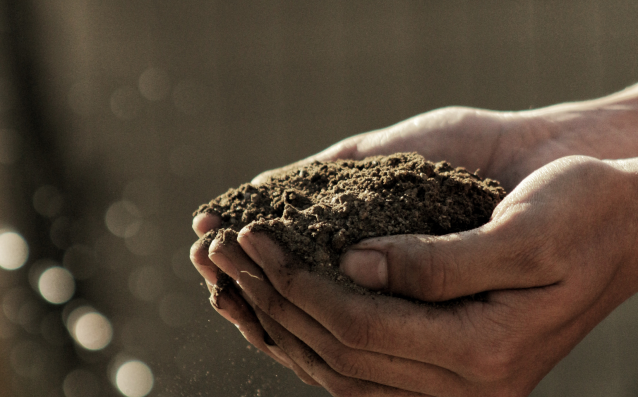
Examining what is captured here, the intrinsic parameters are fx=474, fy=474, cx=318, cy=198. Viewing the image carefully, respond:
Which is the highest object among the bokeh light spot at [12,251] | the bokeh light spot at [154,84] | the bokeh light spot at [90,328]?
the bokeh light spot at [154,84]

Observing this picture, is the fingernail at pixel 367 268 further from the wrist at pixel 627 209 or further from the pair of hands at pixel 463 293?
the wrist at pixel 627 209

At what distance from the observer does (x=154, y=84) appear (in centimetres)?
354

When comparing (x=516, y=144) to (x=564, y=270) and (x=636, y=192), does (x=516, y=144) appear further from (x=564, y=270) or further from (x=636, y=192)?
(x=564, y=270)

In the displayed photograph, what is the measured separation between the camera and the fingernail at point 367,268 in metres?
1.21

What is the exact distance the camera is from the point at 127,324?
3.74 metres

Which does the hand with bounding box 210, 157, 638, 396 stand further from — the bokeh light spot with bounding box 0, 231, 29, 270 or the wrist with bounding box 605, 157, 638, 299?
the bokeh light spot with bounding box 0, 231, 29, 270

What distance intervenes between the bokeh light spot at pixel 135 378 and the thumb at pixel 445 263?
3.02 metres

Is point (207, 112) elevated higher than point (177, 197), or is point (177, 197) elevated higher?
point (207, 112)

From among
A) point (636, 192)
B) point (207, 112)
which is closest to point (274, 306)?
point (636, 192)

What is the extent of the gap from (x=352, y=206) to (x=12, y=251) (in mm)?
3235

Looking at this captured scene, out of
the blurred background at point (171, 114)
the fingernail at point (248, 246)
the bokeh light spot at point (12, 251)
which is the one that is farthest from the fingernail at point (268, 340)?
the bokeh light spot at point (12, 251)

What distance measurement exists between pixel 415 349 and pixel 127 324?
314 centimetres

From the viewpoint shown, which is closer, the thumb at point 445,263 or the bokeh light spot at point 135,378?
the thumb at point 445,263

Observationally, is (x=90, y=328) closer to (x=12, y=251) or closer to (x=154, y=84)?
(x=12, y=251)
